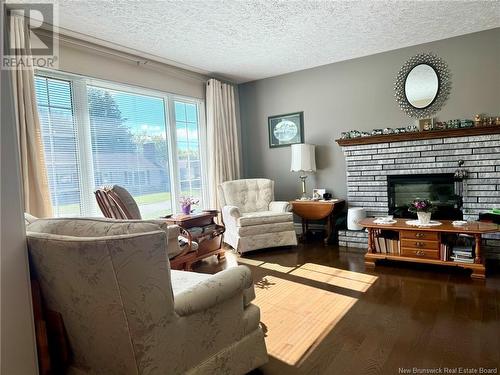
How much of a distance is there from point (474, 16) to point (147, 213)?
13.6 ft

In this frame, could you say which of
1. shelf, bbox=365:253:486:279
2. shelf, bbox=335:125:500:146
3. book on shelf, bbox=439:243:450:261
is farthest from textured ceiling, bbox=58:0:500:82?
shelf, bbox=365:253:486:279

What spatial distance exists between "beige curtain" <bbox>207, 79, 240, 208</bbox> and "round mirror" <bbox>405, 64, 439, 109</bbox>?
2.50 m

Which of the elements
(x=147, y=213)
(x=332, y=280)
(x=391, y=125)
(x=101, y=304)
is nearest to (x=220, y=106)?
(x=147, y=213)

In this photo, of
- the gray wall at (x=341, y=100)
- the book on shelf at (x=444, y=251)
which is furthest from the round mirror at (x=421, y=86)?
the book on shelf at (x=444, y=251)

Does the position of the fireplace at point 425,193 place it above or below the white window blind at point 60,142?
below

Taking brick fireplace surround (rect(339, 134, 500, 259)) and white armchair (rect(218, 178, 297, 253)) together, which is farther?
white armchair (rect(218, 178, 297, 253))

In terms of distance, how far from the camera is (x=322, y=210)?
170 inches

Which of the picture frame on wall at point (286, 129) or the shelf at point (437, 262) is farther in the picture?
the picture frame on wall at point (286, 129)

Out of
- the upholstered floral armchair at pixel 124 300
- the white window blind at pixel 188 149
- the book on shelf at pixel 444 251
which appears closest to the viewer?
the upholstered floral armchair at pixel 124 300

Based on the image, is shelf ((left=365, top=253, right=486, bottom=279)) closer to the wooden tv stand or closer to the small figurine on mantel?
the wooden tv stand

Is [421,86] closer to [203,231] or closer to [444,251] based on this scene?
[444,251]

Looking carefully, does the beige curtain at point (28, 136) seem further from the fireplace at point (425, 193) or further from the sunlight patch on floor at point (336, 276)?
the fireplace at point (425, 193)

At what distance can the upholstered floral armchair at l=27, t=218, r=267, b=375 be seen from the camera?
3.74 ft

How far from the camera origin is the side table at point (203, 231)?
356cm
